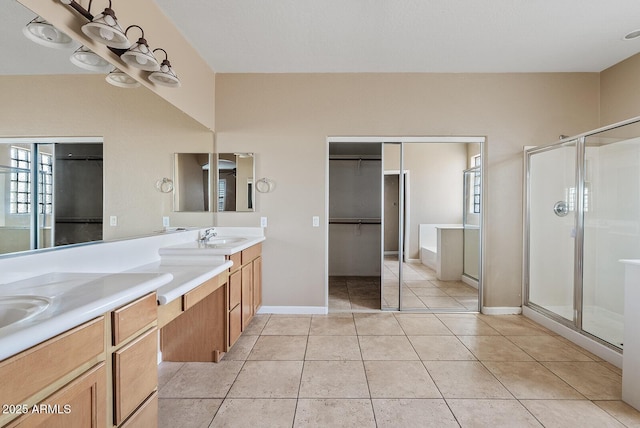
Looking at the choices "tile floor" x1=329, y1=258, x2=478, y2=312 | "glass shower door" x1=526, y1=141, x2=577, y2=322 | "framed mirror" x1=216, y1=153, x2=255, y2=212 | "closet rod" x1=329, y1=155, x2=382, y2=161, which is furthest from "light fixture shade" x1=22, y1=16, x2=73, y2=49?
"glass shower door" x1=526, y1=141, x2=577, y2=322

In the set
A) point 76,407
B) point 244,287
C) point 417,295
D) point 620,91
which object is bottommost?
point 417,295

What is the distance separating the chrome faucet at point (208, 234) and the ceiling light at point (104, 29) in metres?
1.74

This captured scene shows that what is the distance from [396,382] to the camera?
208cm

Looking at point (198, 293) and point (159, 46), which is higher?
point (159, 46)

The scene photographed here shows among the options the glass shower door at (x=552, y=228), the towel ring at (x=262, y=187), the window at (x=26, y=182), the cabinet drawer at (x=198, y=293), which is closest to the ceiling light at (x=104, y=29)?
the window at (x=26, y=182)

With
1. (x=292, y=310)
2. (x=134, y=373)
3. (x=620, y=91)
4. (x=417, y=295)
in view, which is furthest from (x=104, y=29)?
(x=620, y=91)

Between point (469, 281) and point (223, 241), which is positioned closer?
point (223, 241)

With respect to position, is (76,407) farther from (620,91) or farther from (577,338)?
(620,91)

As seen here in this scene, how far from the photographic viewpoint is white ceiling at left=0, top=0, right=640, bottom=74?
234cm

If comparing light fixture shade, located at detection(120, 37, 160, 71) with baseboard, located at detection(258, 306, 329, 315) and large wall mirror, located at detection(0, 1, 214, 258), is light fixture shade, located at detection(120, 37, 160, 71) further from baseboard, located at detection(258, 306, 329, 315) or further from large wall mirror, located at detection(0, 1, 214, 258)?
baseboard, located at detection(258, 306, 329, 315)

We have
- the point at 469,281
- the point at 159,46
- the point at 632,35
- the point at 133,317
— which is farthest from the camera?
the point at 469,281

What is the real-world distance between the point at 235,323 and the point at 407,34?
9.97 feet

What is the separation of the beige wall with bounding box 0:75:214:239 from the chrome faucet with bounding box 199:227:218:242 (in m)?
0.20

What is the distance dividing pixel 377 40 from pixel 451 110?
126 cm
